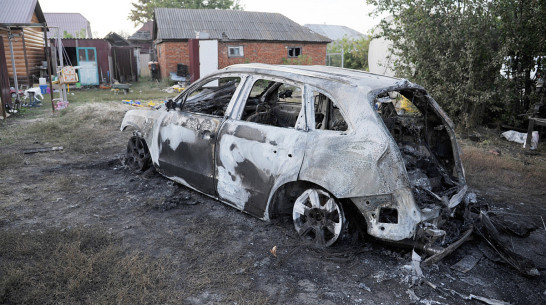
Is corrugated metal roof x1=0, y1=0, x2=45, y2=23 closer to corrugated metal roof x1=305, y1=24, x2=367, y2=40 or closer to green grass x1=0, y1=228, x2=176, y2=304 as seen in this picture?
green grass x1=0, y1=228, x2=176, y2=304

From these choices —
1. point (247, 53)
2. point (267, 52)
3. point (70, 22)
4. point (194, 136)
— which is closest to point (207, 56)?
point (247, 53)

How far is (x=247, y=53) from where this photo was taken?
78.6 feet

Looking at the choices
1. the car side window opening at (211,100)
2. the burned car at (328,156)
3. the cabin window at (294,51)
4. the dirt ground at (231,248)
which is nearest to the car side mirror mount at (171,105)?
the burned car at (328,156)

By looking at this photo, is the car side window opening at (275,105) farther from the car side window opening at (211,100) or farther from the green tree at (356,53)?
the green tree at (356,53)

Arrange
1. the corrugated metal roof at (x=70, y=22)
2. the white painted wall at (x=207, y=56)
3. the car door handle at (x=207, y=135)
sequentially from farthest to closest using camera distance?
the corrugated metal roof at (x=70, y=22) < the white painted wall at (x=207, y=56) < the car door handle at (x=207, y=135)

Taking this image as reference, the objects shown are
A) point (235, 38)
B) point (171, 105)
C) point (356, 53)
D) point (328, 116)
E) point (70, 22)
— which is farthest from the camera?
point (70, 22)

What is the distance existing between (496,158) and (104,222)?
6.65 meters

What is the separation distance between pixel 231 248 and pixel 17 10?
20.8 meters

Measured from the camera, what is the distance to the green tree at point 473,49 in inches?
327

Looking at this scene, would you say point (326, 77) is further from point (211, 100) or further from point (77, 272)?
point (77, 272)

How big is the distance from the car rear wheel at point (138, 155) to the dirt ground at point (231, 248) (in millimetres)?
181

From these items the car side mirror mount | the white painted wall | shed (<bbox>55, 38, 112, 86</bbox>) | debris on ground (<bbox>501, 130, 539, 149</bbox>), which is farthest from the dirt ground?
shed (<bbox>55, 38, 112, 86</bbox>)

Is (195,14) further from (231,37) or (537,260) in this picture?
(537,260)

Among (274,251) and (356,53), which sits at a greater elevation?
(356,53)
